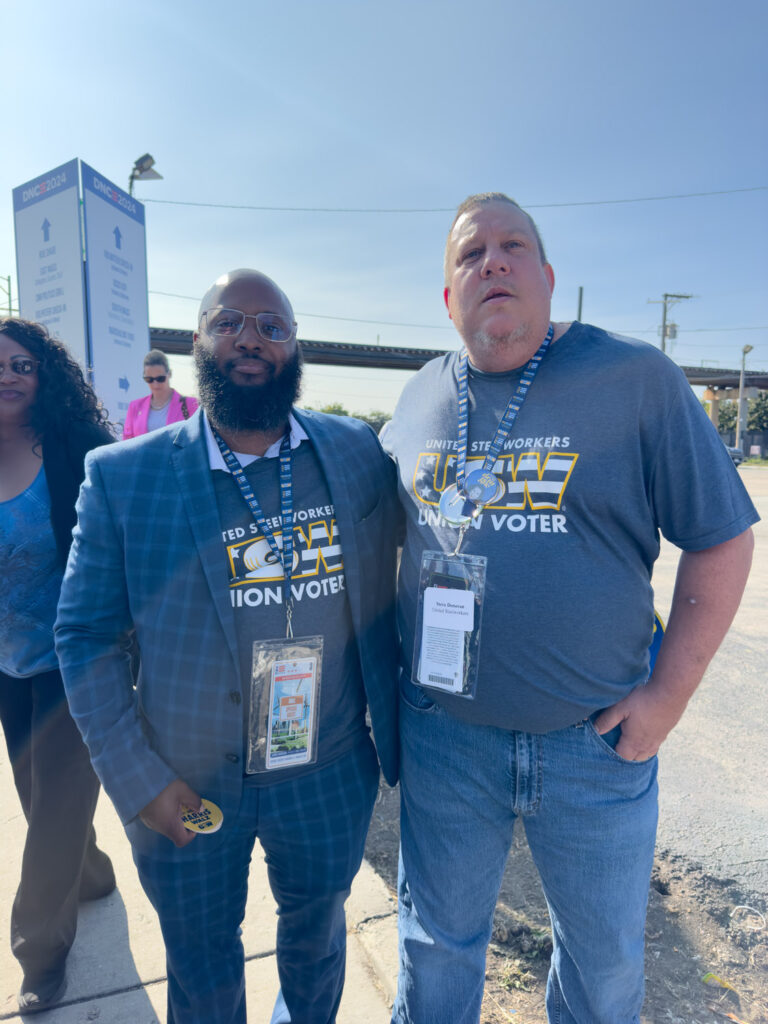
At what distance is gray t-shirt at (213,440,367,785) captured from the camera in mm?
1637

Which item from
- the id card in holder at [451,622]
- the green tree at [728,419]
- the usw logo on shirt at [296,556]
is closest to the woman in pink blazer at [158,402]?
the usw logo on shirt at [296,556]

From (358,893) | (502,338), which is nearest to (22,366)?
(502,338)

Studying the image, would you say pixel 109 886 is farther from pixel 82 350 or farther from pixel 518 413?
pixel 82 350

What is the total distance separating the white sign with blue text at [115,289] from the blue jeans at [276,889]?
5411mm

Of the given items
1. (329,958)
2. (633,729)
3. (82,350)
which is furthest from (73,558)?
(82,350)

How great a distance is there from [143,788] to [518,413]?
1276mm

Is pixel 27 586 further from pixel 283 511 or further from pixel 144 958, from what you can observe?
pixel 144 958

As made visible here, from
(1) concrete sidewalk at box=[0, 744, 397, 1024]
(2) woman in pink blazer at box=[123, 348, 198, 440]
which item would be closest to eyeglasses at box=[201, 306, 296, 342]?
(1) concrete sidewalk at box=[0, 744, 397, 1024]

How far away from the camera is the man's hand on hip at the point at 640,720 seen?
59.0 inches

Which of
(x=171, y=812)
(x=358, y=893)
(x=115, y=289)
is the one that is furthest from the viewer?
(x=115, y=289)

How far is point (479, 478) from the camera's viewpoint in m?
1.56

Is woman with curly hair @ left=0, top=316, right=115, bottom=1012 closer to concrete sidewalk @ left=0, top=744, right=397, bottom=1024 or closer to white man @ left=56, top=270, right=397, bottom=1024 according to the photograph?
concrete sidewalk @ left=0, top=744, right=397, bottom=1024

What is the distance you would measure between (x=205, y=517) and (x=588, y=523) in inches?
36.3

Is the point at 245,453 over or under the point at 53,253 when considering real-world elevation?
under
